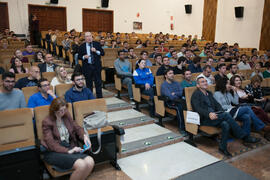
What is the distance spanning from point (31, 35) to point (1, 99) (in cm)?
907

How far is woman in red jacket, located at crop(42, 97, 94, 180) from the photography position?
2.21 m

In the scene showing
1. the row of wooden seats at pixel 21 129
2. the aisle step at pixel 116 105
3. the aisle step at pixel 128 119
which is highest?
the row of wooden seats at pixel 21 129

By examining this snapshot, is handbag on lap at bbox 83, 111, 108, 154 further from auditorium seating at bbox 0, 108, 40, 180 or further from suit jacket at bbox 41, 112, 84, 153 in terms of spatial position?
auditorium seating at bbox 0, 108, 40, 180

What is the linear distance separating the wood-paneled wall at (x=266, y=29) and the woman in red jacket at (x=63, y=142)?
32.0 ft

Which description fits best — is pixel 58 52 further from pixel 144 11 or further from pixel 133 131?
Result: pixel 144 11

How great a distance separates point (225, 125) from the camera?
10.3 ft

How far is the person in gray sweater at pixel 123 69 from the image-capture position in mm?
4765

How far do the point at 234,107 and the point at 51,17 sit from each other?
37.5 ft

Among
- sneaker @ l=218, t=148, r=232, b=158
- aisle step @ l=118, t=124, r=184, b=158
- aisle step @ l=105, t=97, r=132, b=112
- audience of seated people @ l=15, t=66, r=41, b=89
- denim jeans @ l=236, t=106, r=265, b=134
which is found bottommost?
sneaker @ l=218, t=148, r=232, b=158

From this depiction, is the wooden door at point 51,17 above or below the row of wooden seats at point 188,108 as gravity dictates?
above

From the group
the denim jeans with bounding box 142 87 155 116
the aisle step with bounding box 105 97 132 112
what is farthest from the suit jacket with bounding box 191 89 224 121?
the aisle step with bounding box 105 97 132 112

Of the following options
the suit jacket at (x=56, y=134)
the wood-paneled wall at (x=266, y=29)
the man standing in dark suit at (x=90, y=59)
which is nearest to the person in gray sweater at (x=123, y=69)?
the man standing in dark suit at (x=90, y=59)

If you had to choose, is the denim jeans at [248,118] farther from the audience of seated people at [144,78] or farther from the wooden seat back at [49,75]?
the wooden seat back at [49,75]

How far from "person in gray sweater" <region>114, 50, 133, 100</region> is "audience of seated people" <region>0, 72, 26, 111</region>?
222 cm
